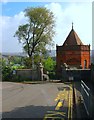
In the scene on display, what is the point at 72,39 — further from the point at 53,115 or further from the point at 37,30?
the point at 53,115

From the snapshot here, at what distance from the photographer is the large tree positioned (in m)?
50.6

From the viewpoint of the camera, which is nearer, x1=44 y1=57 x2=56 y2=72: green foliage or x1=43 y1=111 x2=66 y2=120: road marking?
x1=43 y1=111 x2=66 y2=120: road marking

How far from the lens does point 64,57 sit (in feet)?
153

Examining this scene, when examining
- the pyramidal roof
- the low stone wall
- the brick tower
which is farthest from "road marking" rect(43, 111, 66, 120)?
the pyramidal roof

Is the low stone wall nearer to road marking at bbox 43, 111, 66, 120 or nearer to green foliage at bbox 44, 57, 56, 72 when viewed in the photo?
road marking at bbox 43, 111, 66, 120

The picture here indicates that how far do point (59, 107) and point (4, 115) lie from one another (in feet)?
11.2

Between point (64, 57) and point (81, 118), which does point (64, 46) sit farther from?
point (81, 118)

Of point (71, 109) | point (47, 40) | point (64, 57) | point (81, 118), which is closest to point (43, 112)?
point (71, 109)

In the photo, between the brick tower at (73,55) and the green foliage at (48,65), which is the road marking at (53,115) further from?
the green foliage at (48,65)

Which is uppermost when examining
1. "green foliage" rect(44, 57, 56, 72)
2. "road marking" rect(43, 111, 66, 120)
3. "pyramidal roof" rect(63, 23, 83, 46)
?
"pyramidal roof" rect(63, 23, 83, 46)

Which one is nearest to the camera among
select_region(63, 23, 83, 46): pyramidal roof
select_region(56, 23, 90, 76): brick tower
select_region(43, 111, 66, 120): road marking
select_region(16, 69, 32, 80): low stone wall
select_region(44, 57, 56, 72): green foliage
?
select_region(43, 111, 66, 120): road marking

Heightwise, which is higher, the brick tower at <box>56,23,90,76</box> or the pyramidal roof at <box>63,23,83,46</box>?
the pyramidal roof at <box>63,23,83,46</box>

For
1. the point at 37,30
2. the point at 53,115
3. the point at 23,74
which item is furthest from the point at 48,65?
the point at 53,115

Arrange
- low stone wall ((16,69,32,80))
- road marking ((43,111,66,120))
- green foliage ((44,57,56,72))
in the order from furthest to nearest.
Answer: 1. green foliage ((44,57,56,72))
2. low stone wall ((16,69,32,80))
3. road marking ((43,111,66,120))
